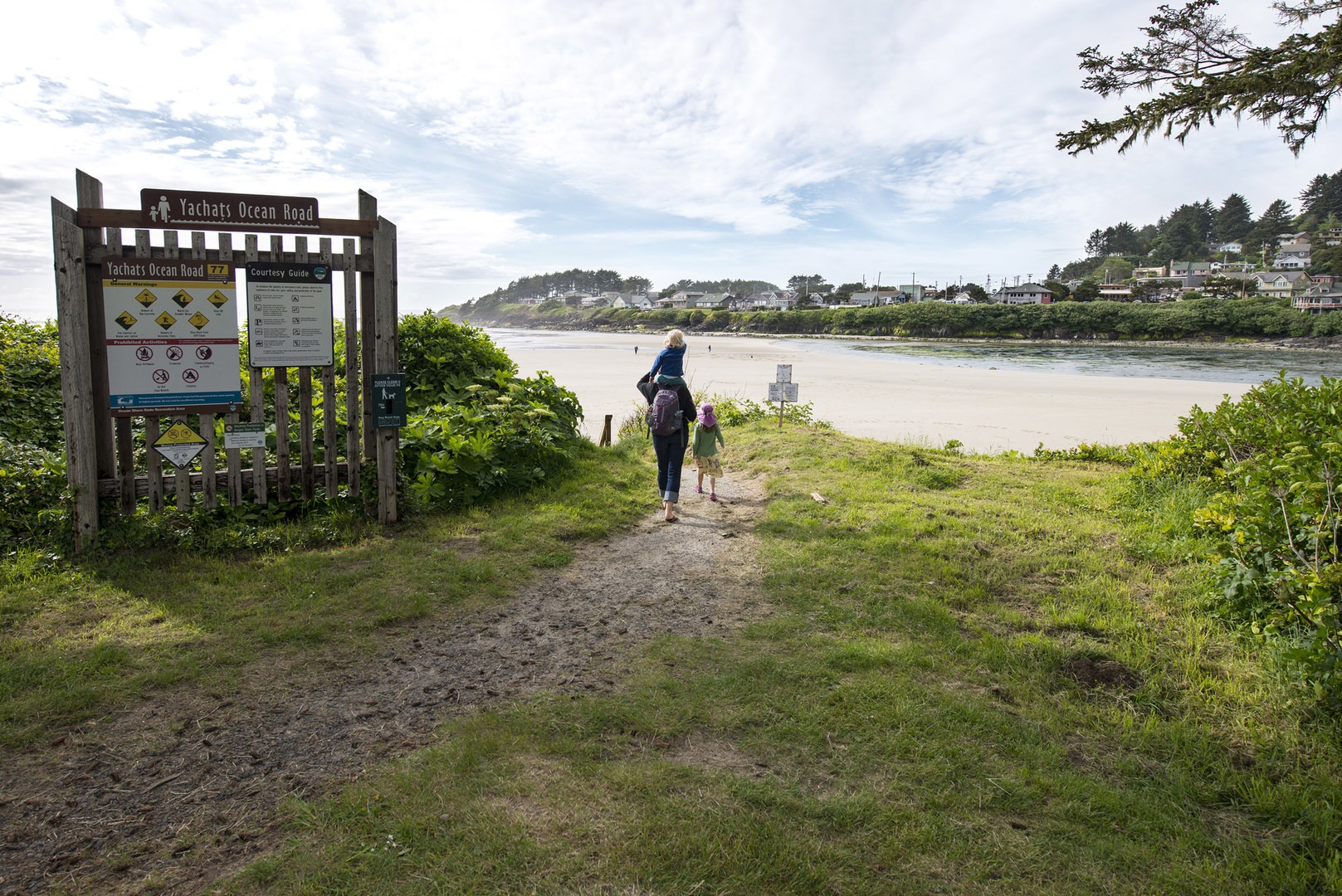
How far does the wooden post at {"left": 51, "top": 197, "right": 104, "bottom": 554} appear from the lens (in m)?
5.34

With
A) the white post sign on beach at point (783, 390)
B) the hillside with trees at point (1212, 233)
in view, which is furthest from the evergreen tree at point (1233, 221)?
the white post sign on beach at point (783, 390)

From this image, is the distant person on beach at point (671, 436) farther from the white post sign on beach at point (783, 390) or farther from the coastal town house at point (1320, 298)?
the coastal town house at point (1320, 298)

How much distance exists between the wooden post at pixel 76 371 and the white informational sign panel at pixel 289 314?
107 centimetres

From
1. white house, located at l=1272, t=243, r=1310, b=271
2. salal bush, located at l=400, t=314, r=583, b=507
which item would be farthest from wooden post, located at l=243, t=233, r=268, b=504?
white house, located at l=1272, t=243, r=1310, b=271

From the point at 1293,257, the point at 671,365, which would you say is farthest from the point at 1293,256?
the point at 671,365

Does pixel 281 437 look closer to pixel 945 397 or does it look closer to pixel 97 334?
pixel 97 334

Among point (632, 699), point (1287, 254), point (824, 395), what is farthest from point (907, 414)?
point (1287, 254)

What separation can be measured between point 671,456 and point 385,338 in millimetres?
2927

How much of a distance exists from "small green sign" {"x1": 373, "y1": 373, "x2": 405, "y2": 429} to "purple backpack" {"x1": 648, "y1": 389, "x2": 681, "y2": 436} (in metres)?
2.42

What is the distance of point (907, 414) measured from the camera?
2075 cm

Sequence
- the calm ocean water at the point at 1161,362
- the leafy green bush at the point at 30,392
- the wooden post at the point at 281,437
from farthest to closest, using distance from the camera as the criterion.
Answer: the calm ocean water at the point at 1161,362
the leafy green bush at the point at 30,392
the wooden post at the point at 281,437

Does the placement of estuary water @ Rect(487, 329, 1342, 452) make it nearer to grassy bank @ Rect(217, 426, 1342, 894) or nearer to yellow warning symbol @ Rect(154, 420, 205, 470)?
yellow warning symbol @ Rect(154, 420, 205, 470)

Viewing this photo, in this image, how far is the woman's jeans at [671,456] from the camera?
7.52 m

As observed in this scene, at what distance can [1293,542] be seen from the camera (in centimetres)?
408
